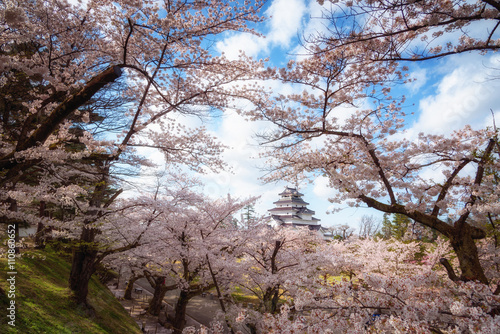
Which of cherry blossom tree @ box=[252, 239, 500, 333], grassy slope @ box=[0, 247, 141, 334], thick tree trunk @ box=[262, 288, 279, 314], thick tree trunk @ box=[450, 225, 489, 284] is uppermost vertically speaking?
thick tree trunk @ box=[450, 225, 489, 284]

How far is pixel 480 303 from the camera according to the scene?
2.97m

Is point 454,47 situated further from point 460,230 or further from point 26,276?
point 26,276

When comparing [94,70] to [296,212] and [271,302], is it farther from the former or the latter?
[296,212]

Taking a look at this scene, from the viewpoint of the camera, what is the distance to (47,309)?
19.5 ft

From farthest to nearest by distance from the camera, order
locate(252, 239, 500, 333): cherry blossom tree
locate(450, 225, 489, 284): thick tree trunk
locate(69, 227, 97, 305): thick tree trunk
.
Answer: locate(69, 227, 97, 305): thick tree trunk < locate(450, 225, 489, 284): thick tree trunk < locate(252, 239, 500, 333): cherry blossom tree

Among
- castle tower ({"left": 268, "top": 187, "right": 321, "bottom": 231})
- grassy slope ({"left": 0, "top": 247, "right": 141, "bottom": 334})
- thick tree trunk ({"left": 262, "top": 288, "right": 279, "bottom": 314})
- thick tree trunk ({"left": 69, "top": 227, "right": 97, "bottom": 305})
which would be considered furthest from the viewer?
castle tower ({"left": 268, "top": 187, "right": 321, "bottom": 231})

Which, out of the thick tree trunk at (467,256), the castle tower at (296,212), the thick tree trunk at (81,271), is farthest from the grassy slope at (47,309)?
the castle tower at (296,212)

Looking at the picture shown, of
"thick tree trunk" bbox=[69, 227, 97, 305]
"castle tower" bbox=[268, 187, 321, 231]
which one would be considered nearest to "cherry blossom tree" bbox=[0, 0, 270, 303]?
"thick tree trunk" bbox=[69, 227, 97, 305]

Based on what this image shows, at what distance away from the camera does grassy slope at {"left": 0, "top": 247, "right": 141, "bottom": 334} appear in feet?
17.0

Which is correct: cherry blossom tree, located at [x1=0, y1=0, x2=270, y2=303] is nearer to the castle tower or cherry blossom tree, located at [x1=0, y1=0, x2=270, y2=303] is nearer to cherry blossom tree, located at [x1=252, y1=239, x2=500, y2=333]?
cherry blossom tree, located at [x1=252, y1=239, x2=500, y2=333]

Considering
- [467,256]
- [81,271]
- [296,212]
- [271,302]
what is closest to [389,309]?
[467,256]

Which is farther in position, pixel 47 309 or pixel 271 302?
pixel 271 302

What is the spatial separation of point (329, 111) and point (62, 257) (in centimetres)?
1431

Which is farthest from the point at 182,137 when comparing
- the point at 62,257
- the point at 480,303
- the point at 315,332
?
the point at 62,257
